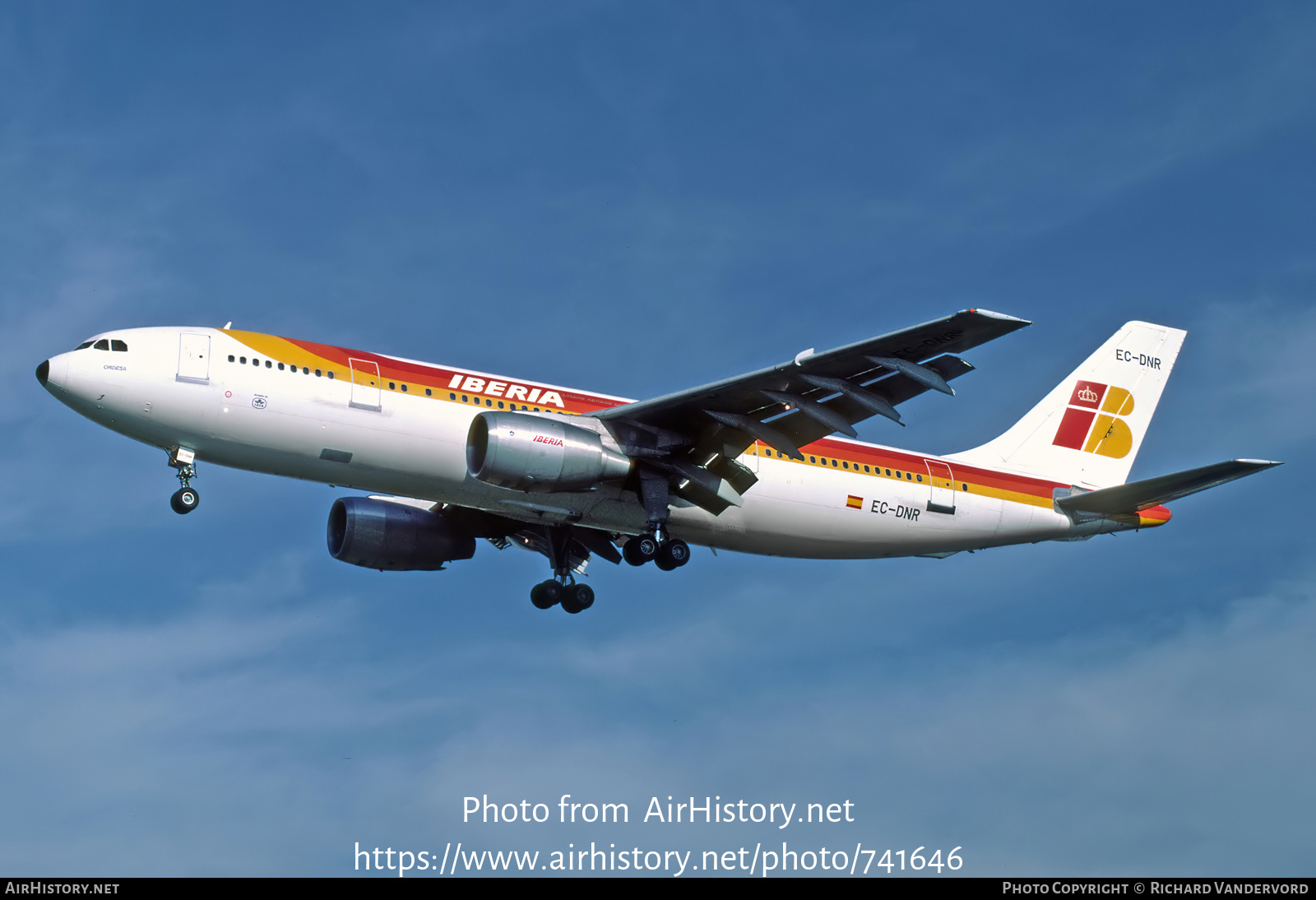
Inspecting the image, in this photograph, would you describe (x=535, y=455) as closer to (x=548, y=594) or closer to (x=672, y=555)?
(x=672, y=555)

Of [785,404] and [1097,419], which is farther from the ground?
[1097,419]

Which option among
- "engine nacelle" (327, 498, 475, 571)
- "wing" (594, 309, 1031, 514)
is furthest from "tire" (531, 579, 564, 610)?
"wing" (594, 309, 1031, 514)

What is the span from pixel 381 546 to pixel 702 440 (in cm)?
947

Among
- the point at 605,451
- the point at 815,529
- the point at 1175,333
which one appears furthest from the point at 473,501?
the point at 1175,333

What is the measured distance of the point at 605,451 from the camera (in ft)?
103

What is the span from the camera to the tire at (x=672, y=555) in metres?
33.3

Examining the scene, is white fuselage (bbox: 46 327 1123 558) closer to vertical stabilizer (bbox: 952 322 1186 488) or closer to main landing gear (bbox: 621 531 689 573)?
main landing gear (bbox: 621 531 689 573)

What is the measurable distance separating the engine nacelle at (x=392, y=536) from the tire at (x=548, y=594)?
215 centimetres

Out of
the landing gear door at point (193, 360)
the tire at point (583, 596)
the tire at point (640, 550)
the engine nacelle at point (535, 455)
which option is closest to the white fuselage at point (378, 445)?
the landing gear door at point (193, 360)

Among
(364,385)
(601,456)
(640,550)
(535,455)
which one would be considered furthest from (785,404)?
(364,385)

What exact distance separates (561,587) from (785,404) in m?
9.15

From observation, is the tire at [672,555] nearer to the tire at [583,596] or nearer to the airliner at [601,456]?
the airliner at [601,456]

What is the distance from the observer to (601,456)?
1229 inches

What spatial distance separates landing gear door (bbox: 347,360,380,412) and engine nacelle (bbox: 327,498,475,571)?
717 cm
